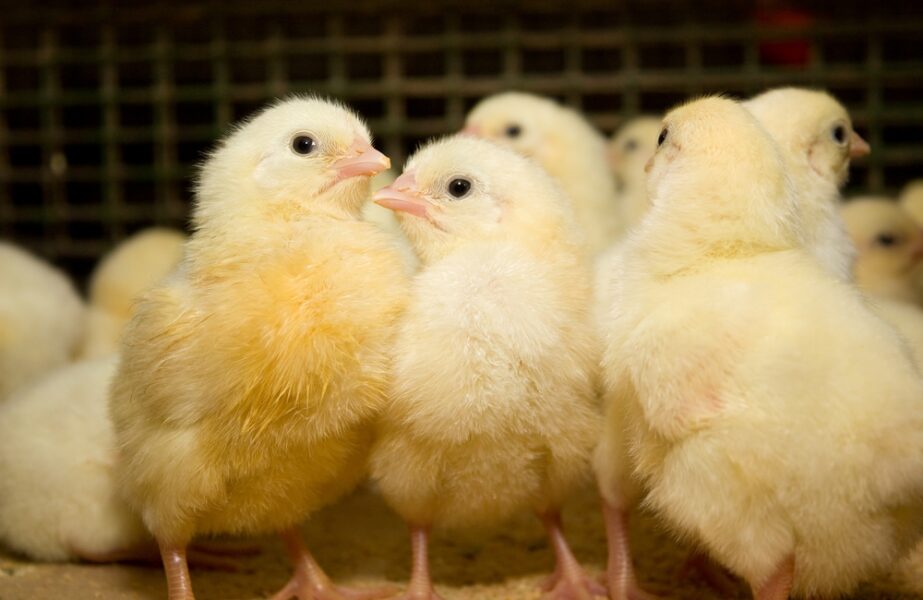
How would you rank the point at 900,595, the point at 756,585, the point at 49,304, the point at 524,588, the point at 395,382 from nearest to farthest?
the point at 756,585 < the point at 395,382 < the point at 900,595 < the point at 524,588 < the point at 49,304

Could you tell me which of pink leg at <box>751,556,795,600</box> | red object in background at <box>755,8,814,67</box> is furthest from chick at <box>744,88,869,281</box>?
red object in background at <box>755,8,814,67</box>

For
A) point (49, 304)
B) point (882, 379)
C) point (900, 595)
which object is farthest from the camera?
point (49, 304)

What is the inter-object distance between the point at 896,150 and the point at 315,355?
3545 millimetres

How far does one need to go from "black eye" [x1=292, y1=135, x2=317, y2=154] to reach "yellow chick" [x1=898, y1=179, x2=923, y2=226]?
2.97 meters

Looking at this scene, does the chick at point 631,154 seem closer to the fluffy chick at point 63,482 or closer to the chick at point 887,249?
the chick at point 887,249

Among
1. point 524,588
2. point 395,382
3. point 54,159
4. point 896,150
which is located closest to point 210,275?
point 395,382

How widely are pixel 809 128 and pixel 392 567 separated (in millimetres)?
1927

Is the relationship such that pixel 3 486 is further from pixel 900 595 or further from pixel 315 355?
pixel 900 595

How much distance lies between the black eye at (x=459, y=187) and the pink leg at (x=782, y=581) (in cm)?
127

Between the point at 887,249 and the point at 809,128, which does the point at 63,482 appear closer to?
the point at 809,128

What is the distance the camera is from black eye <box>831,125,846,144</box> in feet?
11.0

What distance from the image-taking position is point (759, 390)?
2.25 meters

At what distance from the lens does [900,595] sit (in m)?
2.80

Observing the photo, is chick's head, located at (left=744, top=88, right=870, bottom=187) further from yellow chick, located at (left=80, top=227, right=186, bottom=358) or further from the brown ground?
yellow chick, located at (left=80, top=227, right=186, bottom=358)
